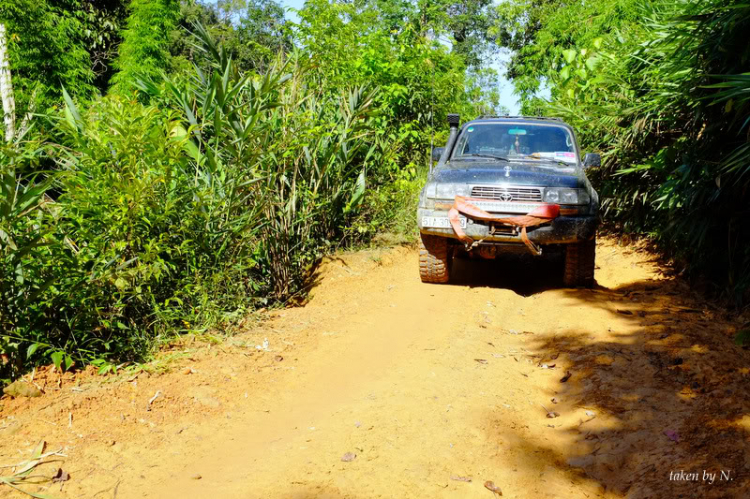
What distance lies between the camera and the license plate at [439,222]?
21.0ft

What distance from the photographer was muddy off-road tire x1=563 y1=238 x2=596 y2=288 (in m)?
6.62

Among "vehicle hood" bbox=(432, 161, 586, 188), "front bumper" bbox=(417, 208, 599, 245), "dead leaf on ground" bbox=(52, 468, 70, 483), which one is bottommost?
"dead leaf on ground" bbox=(52, 468, 70, 483)

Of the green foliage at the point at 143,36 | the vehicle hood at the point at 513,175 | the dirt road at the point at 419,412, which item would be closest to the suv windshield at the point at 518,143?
the vehicle hood at the point at 513,175

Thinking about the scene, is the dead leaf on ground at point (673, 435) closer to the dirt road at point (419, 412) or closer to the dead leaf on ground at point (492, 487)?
the dirt road at point (419, 412)

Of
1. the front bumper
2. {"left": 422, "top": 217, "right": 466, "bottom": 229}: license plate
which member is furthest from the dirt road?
{"left": 422, "top": 217, "right": 466, "bottom": 229}: license plate

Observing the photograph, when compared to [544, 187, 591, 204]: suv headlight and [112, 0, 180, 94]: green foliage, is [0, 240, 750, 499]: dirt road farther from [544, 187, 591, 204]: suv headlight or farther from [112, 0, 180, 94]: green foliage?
[112, 0, 180, 94]: green foliage

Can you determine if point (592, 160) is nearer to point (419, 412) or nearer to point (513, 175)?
point (513, 175)

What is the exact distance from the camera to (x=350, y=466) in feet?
10.5

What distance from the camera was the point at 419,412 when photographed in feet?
12.6

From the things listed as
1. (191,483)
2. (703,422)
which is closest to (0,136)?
(191,483)

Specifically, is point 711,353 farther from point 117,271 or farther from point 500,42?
point 500,42

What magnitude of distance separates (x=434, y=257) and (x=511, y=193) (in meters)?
1.13

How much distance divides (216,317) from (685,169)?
4.44 m

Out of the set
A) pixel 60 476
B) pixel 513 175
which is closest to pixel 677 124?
pixel 513 175
